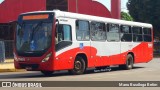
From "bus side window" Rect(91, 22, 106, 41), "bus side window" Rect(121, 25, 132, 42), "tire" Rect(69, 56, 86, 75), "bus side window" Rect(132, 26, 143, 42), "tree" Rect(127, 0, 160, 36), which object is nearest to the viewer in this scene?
"tire" Rect(69, 56, 86, 75)

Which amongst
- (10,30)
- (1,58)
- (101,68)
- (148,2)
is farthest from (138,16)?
(101,68)

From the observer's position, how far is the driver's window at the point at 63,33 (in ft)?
62.0

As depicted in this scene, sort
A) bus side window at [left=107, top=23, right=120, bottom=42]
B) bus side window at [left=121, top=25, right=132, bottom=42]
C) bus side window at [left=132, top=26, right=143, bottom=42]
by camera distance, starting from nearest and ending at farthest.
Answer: bus side window at [left=107, top=23, right=120, bottom=42], bus side window at [left=121, top=25, right=132, bottom=42], bus side window at [left=132, top=26, right=143, bottom=42]

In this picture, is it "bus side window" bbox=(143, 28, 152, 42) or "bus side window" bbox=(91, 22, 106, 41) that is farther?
"bus side window" bbox=(143, 28, 152, 42)

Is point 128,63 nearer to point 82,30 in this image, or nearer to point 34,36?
point 82,30

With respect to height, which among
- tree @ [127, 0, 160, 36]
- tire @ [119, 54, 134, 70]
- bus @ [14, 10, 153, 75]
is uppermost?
tree @ [127, 0, 160, 36]

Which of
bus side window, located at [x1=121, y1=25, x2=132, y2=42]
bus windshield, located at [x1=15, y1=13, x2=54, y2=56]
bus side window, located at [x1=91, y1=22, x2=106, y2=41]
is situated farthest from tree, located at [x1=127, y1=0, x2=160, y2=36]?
bus windshield, located at [x1=15, y1=13, x2=54, y2=56]

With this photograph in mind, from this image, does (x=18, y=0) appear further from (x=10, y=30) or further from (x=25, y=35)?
(x=25, y=35)

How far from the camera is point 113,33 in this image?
23.5 meters

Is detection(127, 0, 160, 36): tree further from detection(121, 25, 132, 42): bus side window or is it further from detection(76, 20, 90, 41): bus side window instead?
detection(76, 20, 90, 41): bus side window

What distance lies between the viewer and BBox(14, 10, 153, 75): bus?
61.6ft

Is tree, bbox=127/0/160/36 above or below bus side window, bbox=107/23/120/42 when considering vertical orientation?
above

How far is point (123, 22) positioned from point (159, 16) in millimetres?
28483

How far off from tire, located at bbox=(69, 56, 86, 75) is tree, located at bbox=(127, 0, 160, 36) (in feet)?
108
